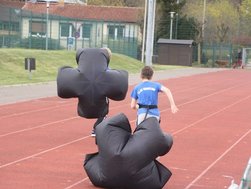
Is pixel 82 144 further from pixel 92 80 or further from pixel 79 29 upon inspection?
pixel 79 29

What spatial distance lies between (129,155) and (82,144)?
13.8ft

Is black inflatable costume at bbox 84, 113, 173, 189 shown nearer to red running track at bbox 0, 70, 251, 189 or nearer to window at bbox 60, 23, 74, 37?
red running track at bbox 0, 70, 251, 189

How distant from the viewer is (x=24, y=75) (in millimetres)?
29984

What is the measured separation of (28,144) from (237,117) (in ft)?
25.6

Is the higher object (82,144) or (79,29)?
(79,29)

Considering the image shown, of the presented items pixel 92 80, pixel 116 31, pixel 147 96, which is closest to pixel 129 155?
pixel 147 96

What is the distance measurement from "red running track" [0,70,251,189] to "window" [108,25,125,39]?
41184mm

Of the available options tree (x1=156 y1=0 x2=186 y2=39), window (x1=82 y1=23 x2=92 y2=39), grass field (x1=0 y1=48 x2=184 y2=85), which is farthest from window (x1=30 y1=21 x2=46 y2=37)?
tree (x1=156 y1=0 x2=186 y2=39)

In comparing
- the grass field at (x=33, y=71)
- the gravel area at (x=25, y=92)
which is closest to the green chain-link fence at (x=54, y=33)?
the grass field at (x=33, y=71)

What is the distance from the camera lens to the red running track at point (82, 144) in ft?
27.7

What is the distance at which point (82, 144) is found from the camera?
11.4 m

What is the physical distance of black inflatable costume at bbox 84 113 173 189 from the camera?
289 inches

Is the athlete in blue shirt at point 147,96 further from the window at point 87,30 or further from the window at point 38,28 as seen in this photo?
the window at point 87,30

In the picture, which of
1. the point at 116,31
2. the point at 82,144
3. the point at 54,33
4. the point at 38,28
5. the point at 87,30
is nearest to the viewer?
the point at 82,144
